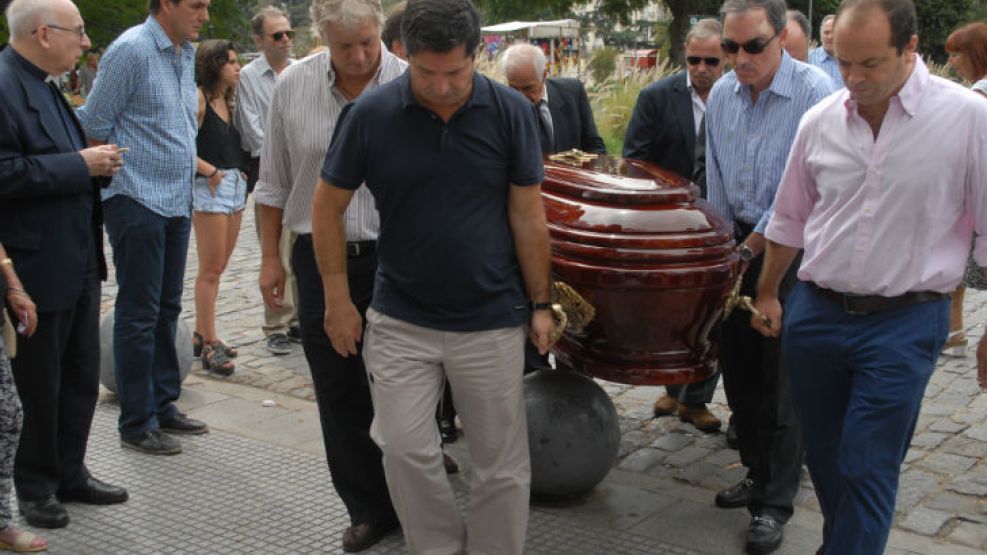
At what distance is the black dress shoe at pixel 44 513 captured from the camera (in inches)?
181

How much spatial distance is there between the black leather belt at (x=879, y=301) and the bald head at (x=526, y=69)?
2.59m

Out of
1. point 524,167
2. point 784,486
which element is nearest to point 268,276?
point 524,167

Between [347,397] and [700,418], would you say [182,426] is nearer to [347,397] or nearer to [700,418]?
[347,397]

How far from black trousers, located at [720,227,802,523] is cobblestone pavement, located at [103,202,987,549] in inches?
14.4

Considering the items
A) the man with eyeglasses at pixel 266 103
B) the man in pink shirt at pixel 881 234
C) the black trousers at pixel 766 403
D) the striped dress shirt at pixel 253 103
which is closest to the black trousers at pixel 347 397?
the black trousers at pixel 766 403

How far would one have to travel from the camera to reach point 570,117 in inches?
236

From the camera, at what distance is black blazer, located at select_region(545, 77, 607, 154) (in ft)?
19.5

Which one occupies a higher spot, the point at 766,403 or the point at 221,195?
the point at 221,195

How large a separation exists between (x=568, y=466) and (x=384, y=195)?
1.46m

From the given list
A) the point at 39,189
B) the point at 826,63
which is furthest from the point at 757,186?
the point at 826,63

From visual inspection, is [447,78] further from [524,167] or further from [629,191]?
[629,191]

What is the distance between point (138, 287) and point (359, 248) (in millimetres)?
1508

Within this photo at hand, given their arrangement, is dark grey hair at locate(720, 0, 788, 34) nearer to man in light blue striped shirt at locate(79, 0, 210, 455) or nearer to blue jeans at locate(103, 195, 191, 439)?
man in light blue striped shirt at locate(79, 0, 210, 455)

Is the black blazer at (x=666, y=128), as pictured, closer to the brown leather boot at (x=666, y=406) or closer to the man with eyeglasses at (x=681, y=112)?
the man with eyeglasses at (x=681, y=112)
